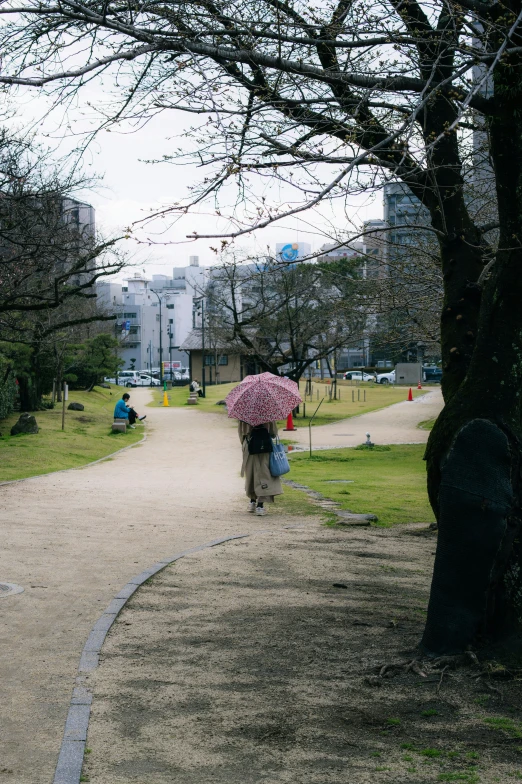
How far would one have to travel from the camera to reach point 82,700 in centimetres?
496

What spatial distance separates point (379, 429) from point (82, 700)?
29285 mm

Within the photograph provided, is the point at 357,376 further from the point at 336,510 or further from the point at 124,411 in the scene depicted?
the point at 336,510

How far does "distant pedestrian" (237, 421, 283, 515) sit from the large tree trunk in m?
7.00

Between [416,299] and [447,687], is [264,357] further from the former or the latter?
[447,687]

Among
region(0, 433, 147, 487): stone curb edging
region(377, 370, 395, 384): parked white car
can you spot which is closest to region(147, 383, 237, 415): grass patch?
region(0, 433, 147, 487): stone curb edging

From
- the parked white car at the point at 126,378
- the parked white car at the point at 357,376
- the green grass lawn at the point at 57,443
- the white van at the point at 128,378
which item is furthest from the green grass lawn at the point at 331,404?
the parked white car at the point at 126,378

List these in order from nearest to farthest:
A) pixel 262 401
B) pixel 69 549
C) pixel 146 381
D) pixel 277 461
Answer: pixel 69 549
pixel 262 401
pixel 277 461
pixel 146 381

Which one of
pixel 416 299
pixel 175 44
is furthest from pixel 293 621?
pixel 416 299

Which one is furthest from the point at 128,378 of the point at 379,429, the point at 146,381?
the point at 379,429

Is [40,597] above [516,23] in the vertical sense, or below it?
below

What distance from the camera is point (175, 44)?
6.48 m

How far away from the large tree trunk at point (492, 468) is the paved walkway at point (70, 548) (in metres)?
2.49

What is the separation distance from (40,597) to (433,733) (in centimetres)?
412

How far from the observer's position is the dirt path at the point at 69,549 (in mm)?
4809
